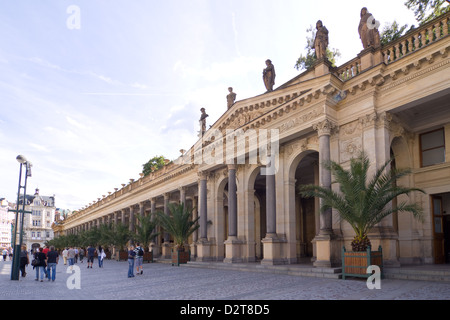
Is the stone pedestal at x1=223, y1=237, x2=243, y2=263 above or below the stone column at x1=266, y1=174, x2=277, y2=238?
below

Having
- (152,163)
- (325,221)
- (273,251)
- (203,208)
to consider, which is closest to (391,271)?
(325,221)

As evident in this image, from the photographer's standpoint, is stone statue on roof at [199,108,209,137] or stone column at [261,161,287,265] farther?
stone statue on roof at [199,108,209,137]

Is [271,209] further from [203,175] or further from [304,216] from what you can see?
[304,216]

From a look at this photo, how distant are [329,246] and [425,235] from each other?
4.49 metres

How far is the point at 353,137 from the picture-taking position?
15508 millimetres

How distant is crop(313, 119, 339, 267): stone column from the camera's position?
14.4 meters

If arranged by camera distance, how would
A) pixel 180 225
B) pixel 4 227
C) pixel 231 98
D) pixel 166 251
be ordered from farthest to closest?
pixel 4 227 → pixel 166 251 → pixel 180 225 → pixel 231 98

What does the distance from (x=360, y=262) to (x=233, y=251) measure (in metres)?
9.50

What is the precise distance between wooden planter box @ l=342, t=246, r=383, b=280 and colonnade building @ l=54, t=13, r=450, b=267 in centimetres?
134

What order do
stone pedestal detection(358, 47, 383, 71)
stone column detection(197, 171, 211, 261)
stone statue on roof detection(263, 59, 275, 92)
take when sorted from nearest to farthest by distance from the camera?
stone pedestal detection(358, 47, 383, 71), stone statue on roof detection(263, 59, 275, 92), stone column detection(197, 171, 211, 261)

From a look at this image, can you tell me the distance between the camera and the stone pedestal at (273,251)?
17.3 metres

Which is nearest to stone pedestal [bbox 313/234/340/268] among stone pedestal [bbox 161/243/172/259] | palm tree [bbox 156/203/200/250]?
palm tree [bbox 156/203/200/250]

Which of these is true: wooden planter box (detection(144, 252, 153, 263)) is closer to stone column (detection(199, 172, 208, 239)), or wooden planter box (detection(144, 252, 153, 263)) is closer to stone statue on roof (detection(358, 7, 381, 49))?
stone column (detection(199, 172, 208, 239))

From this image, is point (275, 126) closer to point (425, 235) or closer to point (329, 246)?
point (329, 246)
